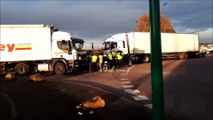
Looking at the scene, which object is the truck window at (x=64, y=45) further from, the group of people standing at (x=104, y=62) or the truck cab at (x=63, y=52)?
the group of people standing at (x=104, y=62)

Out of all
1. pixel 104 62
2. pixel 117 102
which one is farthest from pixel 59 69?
pixel 117 102

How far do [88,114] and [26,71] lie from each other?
→ 71.3 feet

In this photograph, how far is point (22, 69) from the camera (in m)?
33.0

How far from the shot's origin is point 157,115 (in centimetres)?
432

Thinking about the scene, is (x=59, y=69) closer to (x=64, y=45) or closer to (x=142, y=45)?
(x=64, y=45)

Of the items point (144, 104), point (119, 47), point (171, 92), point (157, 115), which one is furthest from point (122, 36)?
point (157, 115)

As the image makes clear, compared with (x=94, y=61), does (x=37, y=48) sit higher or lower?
higher

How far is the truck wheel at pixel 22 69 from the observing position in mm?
32906

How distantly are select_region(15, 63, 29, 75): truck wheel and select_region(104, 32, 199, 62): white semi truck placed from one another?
1546 cm

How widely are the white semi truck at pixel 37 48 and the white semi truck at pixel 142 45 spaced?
522 inches

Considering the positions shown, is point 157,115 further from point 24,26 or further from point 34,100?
point 24,26

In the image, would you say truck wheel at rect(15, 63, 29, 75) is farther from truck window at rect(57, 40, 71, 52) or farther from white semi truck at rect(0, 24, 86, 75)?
truck window at rect(57, 40, 71, 52)

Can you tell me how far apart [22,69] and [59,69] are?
3032 mm

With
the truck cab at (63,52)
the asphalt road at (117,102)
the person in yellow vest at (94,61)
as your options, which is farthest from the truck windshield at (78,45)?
the asphalt road at (117,102)
